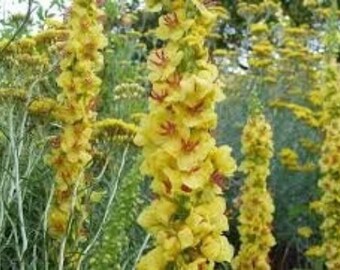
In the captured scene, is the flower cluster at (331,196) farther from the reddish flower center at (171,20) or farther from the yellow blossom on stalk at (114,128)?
the reddish flower center at (171,20)

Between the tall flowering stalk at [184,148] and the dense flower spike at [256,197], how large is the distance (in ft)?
6.88

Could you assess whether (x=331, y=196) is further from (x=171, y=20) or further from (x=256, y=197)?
(x=171, y=20)

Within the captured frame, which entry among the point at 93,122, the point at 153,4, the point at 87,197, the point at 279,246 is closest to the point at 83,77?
the point at 93,122

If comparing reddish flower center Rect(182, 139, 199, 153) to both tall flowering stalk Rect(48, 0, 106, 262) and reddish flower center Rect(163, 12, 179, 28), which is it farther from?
tall flowering stalk Rect(48, 0, 106, 262)

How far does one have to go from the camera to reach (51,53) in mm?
4266

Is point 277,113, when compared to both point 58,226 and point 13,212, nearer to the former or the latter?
point 13,212

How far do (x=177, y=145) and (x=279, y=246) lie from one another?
435cm

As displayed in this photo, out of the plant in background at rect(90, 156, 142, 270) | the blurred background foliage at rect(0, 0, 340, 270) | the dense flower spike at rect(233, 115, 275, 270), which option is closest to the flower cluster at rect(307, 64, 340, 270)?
the dense flower spike at rect(233, 115, 275, 270)

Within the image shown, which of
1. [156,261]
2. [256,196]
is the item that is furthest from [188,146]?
[256,196]

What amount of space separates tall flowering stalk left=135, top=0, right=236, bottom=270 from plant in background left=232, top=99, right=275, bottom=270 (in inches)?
82.5

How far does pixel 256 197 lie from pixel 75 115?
109 cm

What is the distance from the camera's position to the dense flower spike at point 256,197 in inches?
167

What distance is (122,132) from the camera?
11.8 ft

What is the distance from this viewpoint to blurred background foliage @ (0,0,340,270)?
136 inches
